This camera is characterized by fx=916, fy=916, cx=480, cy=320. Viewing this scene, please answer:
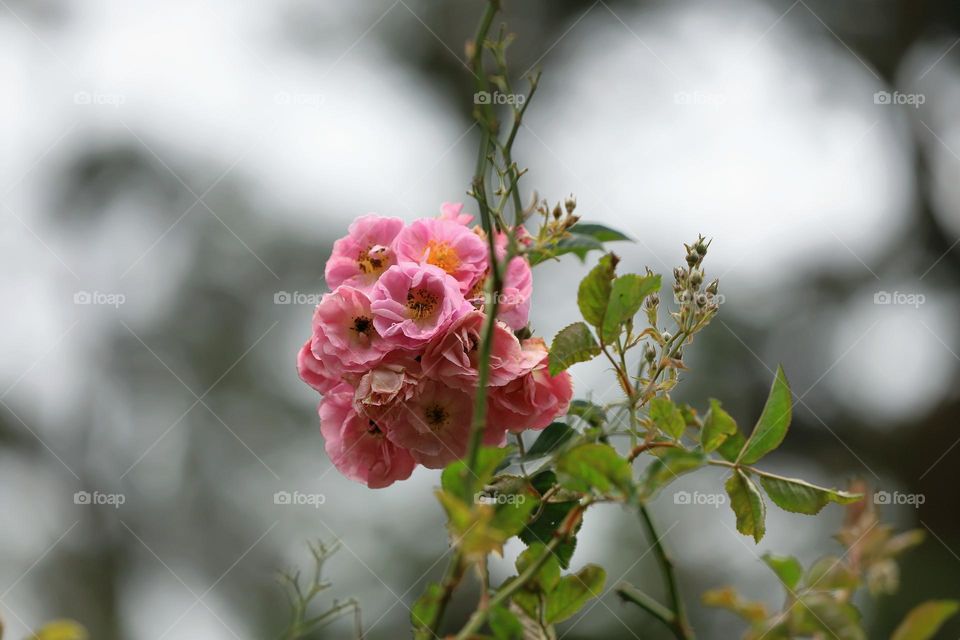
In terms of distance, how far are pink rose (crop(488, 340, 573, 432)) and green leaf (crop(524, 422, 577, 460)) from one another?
11mm

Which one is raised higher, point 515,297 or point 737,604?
point 515,297

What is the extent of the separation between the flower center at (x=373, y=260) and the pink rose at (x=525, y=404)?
150mm

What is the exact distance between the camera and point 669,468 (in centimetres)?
38

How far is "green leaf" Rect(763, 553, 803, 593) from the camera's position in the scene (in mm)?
374

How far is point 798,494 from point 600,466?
0.20 metres

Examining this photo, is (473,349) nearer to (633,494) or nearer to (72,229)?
(633,494)

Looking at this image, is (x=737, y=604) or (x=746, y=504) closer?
(x=737, y=604)

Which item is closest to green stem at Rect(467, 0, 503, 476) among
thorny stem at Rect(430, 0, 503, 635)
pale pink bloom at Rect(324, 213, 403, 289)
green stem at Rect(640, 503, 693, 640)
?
thorny stem at Rect(430, 0, 503, 635)

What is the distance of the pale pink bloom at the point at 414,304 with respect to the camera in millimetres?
662

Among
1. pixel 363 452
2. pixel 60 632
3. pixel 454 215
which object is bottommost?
pixel 60 632

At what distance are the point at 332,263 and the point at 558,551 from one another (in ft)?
1.03

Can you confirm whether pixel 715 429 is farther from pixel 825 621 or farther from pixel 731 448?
pixel 825 621

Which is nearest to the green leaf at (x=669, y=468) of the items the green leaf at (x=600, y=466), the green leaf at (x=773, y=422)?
the green leaf at (x=600, y=466)

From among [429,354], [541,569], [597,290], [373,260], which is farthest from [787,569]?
[373,260]
